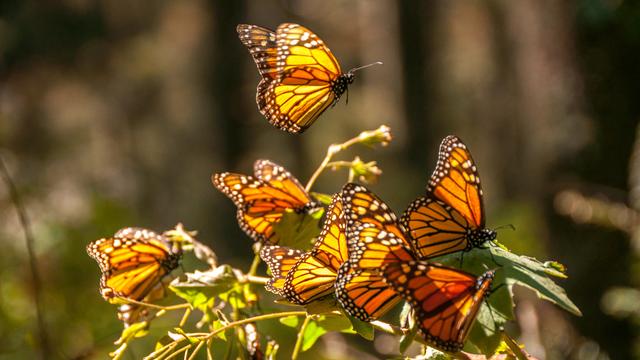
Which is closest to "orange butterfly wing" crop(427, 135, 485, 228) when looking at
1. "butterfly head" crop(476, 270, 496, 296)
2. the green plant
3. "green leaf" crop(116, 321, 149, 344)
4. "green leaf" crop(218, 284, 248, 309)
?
the green plant

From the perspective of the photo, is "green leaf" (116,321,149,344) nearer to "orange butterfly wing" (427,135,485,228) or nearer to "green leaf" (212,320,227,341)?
"green leaf" (212,320,227,341)

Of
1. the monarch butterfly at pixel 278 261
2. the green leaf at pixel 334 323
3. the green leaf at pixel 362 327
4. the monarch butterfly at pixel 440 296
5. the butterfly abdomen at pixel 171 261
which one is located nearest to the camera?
the monarch butterfly at pixel 440 296

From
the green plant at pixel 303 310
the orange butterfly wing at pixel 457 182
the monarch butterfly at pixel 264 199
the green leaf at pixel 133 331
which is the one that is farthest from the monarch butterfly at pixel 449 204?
the green leaf at pixel 133 331

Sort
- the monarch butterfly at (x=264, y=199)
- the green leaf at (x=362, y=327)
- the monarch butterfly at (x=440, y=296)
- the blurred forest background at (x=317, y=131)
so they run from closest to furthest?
the monarch butterfly at (x=440, y=296) → the green leaf at (x=362, y=327) → the monarch butterfly at (x=264, y=199) → the blurred forest background at (x=317, y=131)

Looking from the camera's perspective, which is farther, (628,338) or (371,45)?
(371,45)

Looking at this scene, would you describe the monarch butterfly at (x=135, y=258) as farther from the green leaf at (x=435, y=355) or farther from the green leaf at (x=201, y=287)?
the green leaf at (x=435, y=355)

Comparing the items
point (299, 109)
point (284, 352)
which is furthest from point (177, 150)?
point (299, 109)

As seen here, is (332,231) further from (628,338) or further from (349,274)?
(628,338)
